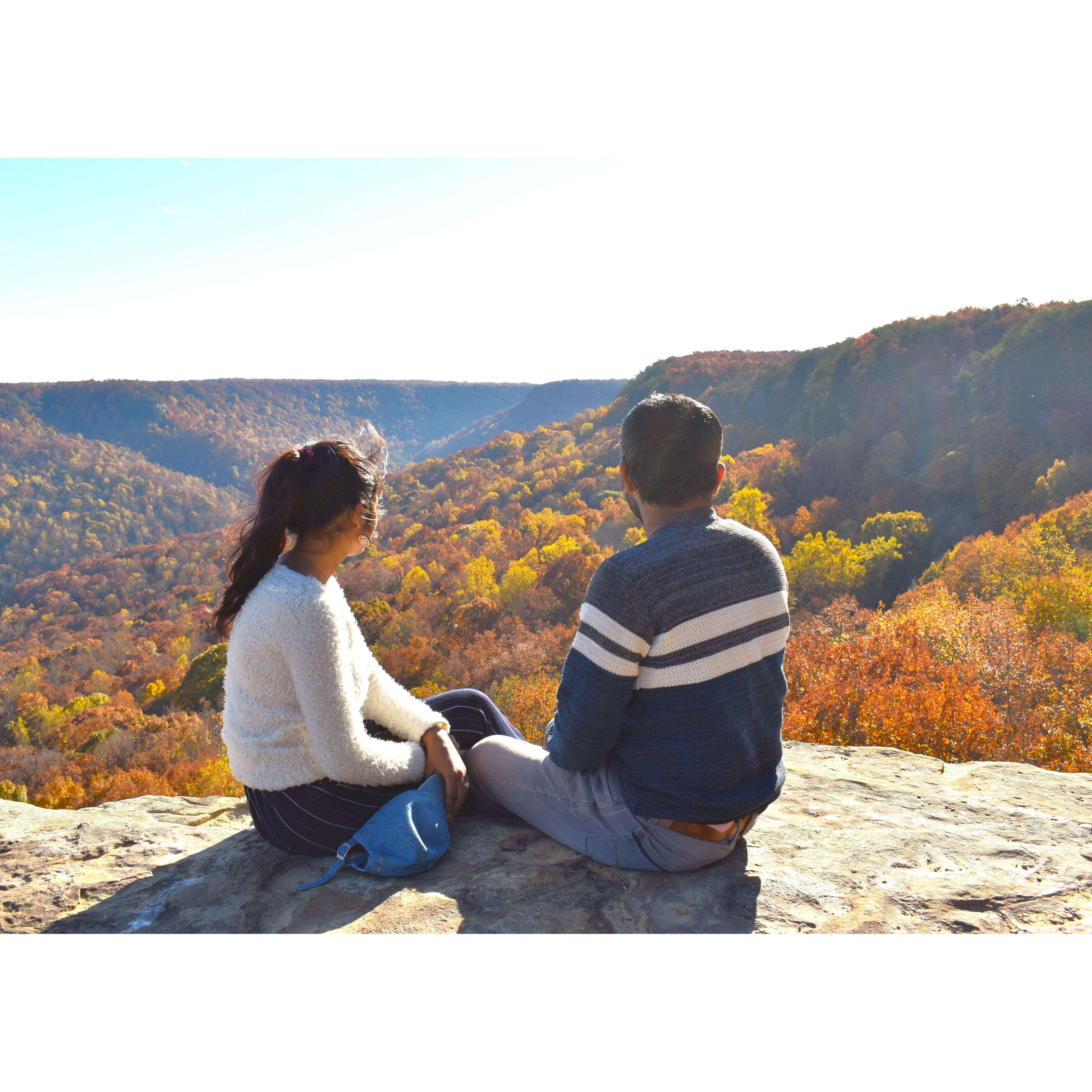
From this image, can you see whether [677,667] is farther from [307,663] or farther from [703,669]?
[307,663]

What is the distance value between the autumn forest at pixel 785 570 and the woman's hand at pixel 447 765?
3.21ft

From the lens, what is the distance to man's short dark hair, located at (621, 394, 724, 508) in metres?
1.71

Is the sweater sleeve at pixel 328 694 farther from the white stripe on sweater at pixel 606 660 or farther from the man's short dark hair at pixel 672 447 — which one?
the man's short dark hair at pixel 672 447

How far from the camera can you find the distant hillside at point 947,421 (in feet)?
94.0

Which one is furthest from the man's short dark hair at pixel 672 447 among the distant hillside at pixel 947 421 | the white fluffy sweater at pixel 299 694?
the distant hillside at pixel 947 421

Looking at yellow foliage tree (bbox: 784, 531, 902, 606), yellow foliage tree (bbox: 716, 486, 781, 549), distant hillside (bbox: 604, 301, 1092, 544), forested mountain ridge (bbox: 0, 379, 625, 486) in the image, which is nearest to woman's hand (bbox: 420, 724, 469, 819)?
yellow foliage tree (bbox: 784, 531, 902, 606)

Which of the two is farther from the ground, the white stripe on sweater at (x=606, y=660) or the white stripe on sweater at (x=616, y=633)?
the white stripe on sweater at (x=616, y=633)

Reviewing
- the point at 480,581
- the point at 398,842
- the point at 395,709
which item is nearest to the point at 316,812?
the point at 398,842

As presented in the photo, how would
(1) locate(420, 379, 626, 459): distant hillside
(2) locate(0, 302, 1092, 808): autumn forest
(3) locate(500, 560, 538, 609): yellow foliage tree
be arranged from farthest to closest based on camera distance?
(1) locate(420, 379, 626, 459): distant hillside → (3) locate(500, 560, 538, 609): yellow foliage tree → (2) locate(0, 302, 1092, 808): autumn forest

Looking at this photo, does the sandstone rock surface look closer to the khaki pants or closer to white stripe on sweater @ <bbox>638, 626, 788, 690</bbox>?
the khaki pants

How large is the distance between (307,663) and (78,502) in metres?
106

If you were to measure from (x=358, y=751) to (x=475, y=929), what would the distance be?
0.60 m

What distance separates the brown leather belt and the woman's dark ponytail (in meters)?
1.34

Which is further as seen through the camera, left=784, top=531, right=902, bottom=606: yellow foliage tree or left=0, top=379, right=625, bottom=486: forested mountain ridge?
left=0, top=379, right=625, bottom=486: forested mountain ridge
